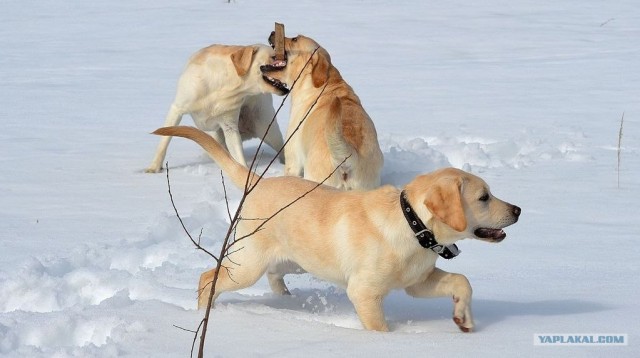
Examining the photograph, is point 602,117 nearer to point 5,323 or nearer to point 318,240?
point 318,240

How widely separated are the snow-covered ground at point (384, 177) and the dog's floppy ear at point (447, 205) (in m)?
0.43

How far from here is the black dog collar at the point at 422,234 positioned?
3.86 meters

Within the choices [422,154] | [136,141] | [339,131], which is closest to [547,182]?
[422,154]

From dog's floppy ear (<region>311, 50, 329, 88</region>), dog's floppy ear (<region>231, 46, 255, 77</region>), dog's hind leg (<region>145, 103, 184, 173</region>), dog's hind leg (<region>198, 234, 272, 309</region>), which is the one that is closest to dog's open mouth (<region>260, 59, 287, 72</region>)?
dog's floppy ear (<region>231, 46, 255, 77</region>)

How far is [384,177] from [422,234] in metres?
2.99

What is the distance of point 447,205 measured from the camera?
3748 millimetres

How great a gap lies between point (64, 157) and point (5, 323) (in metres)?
3.88

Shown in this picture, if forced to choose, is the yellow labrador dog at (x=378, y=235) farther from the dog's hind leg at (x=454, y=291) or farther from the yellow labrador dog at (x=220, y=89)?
the yellow labrador dog at (x=220, y=89)

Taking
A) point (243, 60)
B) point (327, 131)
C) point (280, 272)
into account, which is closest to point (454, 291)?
point (280, 272)

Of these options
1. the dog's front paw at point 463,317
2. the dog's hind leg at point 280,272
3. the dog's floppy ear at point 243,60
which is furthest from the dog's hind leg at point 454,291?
the dog's floppy ear at point 243,60

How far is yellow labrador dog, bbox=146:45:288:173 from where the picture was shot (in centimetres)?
728

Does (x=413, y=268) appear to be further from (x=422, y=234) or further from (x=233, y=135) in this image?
(x=233, y=135)

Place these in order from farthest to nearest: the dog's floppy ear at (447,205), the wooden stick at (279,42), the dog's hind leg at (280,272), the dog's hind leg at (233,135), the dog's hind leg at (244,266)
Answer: the dog's hind leg at (233,135), the wooden stick at (279,42), the dog's hind leg at (280,272), the dog's hind leg at (244,266), the dog's floppy ear at (447,205)

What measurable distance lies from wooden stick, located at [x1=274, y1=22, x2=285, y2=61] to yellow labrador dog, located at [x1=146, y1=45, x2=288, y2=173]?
17cm
